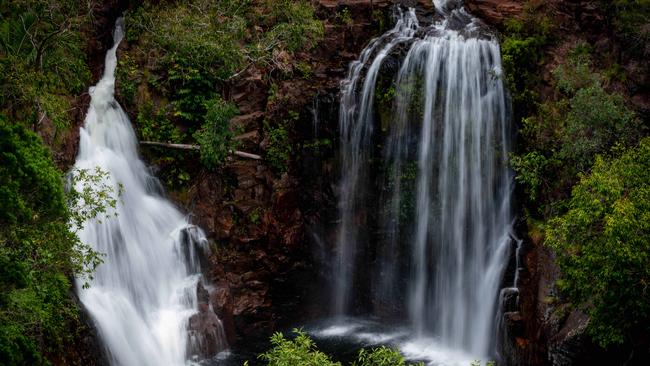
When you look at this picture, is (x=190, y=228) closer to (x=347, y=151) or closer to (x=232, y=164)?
(x=232, y=164)

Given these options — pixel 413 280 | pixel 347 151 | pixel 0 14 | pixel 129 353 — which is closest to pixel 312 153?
pixel 347 151

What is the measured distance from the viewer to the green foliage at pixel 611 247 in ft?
39.4

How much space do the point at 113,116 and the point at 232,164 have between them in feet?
14.4

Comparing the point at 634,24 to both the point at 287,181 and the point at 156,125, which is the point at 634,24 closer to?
the point at 287,181

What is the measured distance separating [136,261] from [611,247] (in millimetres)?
13528

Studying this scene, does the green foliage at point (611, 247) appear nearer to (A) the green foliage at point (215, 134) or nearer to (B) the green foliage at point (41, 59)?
(A) the green foliage at point (215, 134)

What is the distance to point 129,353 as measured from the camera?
642 inches

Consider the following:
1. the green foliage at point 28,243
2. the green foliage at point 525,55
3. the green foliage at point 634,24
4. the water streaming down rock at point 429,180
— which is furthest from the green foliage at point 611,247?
the green foliage at point 28,243

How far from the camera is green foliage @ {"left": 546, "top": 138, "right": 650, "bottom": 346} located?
1200 centimetres

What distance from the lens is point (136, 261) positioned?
59.9ft

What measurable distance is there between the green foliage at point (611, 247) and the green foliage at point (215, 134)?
11.4 metres

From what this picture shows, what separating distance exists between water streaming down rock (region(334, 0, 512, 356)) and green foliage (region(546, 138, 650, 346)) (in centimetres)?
517

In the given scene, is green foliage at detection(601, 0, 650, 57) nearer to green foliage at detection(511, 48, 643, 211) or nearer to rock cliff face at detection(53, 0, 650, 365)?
rock cliff face at detection(53, 0, 650, 365)

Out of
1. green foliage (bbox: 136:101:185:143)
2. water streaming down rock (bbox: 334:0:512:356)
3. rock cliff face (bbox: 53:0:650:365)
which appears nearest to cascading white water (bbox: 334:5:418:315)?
water streaming down rock (bbox: 334:0:512:356)
